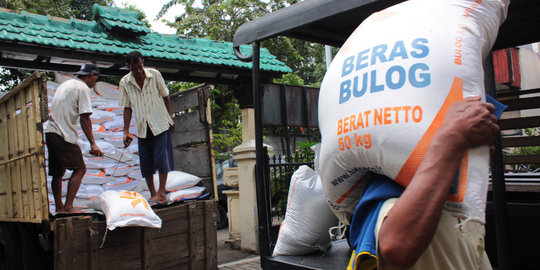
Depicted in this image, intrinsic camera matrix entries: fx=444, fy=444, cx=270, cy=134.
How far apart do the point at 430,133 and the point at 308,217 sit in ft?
4.43

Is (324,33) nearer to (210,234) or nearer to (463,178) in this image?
(463,178)

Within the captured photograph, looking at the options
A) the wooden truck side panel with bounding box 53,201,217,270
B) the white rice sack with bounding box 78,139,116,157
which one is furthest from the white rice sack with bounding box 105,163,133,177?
the wooden truck side panel with bounding box 53,201,217,270

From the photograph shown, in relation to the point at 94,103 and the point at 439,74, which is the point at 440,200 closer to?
the point at 439,74

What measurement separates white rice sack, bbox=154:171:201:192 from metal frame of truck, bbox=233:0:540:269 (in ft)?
10.0

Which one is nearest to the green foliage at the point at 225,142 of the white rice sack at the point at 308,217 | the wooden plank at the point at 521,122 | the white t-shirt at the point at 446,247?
the wooden plank at the point at 521,122

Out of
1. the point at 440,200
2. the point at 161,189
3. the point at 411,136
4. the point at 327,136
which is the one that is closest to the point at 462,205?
the point at 440,200

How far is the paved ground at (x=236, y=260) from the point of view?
6.25m

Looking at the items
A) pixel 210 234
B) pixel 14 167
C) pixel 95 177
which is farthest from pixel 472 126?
pixel 95 177

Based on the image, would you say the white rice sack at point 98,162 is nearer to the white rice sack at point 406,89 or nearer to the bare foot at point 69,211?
the bare foot at point 69,211

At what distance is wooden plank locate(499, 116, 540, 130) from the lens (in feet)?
11.3

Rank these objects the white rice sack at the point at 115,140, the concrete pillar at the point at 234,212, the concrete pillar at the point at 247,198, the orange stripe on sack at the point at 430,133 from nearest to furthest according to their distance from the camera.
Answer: the orange stripe on sack at the point at 430,133 < the white rice sack at the point at 115,140 < the concrete pillar at the point at 247,198 < the concrete pillar at the point at 234,212

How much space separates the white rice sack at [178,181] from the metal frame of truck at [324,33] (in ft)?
10.0

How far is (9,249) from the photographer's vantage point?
4789 mm

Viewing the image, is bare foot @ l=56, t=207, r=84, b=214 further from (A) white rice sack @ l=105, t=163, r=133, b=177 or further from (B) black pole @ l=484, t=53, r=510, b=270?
(B) black pole @ l=484, t=53, r=510, b=270
